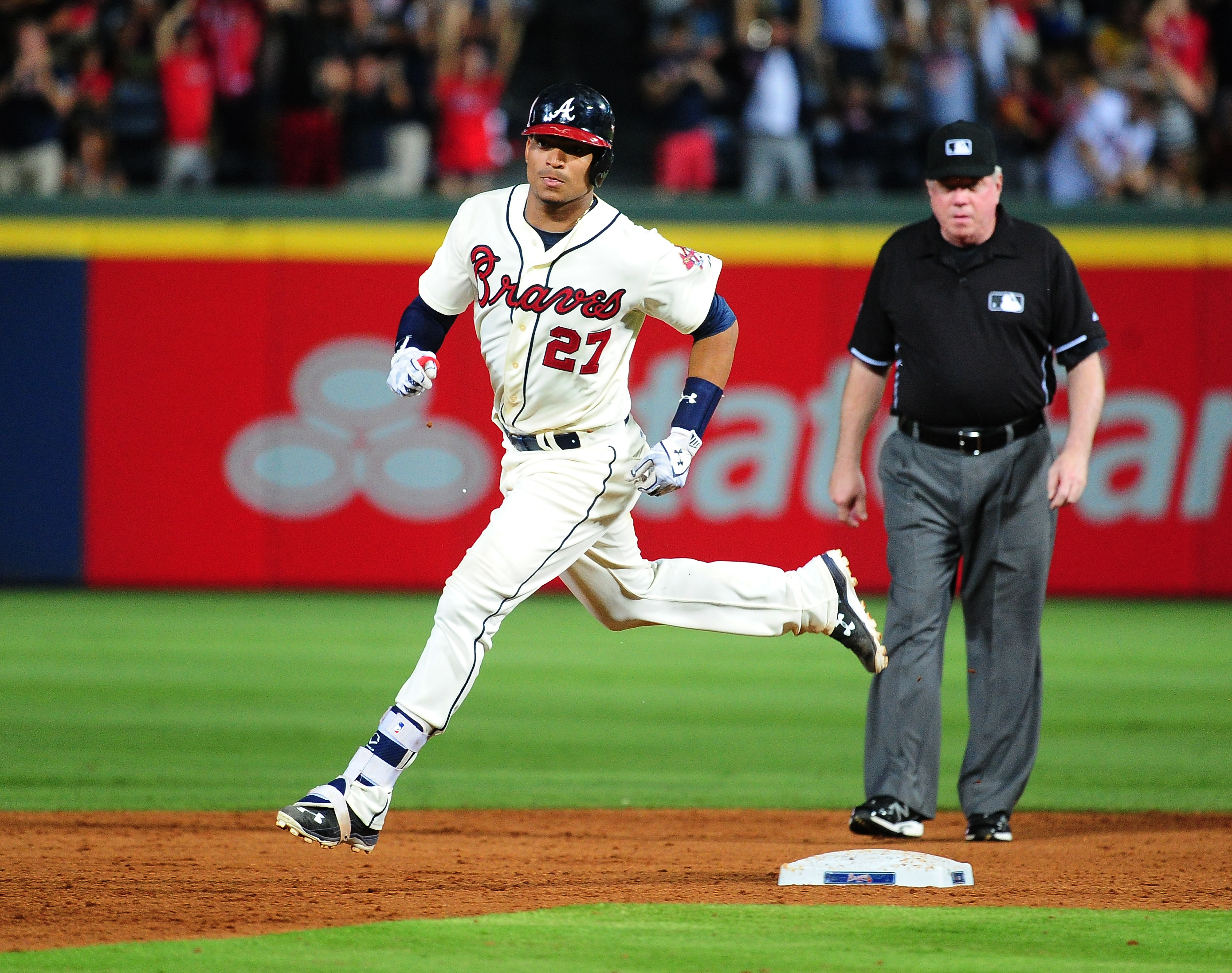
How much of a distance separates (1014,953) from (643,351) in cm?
886

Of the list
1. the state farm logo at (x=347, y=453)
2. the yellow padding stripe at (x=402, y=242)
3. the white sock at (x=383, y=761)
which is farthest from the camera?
the state farm logo at (x=347, y=453)

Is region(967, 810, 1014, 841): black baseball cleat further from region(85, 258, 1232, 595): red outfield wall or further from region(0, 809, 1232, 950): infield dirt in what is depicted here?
region(85, 258, 1232, 595): red outfield wall

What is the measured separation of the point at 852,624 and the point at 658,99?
8979 mm

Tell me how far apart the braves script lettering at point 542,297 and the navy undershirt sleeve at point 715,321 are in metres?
0.32

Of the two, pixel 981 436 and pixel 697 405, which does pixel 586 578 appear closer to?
pixel 697 405

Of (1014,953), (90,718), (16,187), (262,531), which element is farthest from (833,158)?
(1014,953)

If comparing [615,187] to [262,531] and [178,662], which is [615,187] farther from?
[178,662]

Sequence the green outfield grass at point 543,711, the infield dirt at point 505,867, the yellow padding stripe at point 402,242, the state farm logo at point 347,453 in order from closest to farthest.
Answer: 1. the infield dirt at point 505,867
2. the green outfield grass at point 543,711
3. the yellow padding stripe at point 402,242
4. the state farm logo at point 347,453

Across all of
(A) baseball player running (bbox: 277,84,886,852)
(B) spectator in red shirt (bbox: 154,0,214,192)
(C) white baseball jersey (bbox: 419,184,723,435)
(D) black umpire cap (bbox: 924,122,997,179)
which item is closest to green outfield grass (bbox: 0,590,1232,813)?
(A) baseball player running (bbox: 277,84,886,852)

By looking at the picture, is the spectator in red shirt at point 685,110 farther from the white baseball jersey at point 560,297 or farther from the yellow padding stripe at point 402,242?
the white baseball jersey at point 560,297

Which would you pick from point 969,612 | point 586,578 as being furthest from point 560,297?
point 969,612

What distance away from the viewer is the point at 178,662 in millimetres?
9297

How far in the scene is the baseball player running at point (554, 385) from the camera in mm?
4527

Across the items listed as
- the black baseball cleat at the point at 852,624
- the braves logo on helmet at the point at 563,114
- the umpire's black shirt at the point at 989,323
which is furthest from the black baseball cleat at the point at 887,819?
the braves logo on helmet at the point at 563,114
